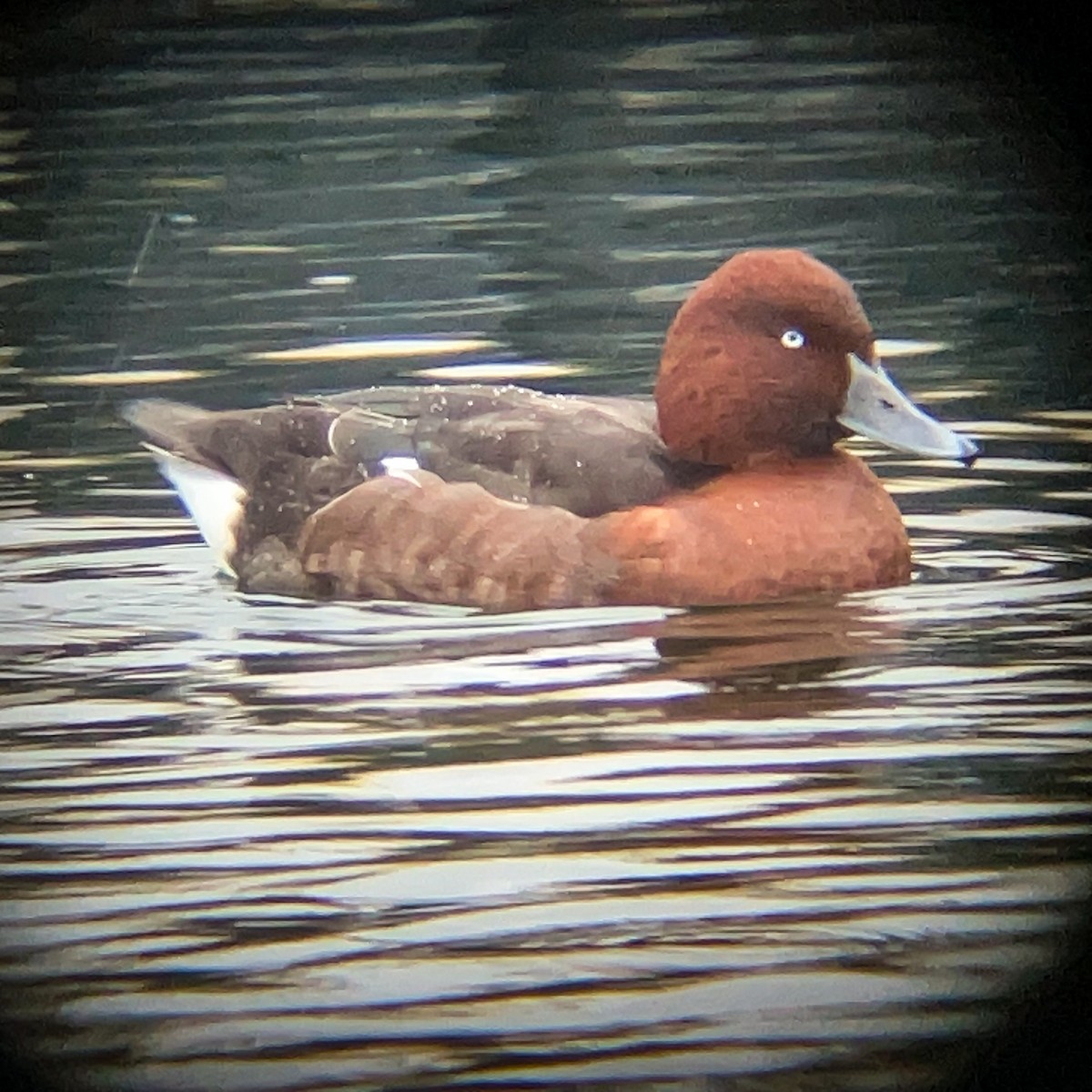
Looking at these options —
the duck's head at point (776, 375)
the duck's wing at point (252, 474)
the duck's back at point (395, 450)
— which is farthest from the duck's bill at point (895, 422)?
the duck's wing at point (252, 474)

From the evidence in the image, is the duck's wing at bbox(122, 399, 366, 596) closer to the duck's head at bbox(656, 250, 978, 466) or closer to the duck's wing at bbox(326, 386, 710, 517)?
the duck's wing at bbox(326, 386, 710, 517)

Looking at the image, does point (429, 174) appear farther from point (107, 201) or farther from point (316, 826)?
point (316, 826)

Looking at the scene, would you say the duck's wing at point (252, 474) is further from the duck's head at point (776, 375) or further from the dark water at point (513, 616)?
the duck's head at point (776, 375)

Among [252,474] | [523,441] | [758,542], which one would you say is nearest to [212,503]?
[252,474]

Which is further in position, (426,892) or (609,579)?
(609,579)

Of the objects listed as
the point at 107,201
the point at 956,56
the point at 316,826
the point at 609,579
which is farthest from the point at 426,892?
the point at 956,56

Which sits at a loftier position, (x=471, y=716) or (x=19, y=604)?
(x=19, y=604)

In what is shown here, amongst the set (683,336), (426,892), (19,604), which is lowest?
(426,892)
